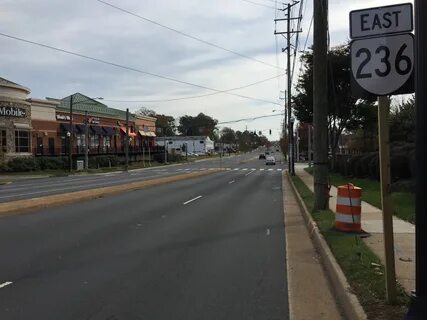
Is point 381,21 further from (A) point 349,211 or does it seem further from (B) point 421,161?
(A) point 349,211

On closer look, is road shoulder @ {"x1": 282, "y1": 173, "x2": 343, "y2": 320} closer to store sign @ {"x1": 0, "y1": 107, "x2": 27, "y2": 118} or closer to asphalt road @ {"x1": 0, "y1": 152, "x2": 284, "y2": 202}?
asphalt road @ {"x1": 0, "y1": 152, "x2": 284, "y2": 202}

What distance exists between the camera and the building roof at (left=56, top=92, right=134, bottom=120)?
3042 inches

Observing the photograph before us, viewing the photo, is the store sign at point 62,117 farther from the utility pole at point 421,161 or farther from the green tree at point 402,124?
the utility pole at point 421,161

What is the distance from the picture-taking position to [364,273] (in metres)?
7.53

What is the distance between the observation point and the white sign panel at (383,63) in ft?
19.3

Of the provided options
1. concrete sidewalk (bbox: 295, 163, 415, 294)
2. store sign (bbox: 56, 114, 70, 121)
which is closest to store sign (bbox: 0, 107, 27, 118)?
store sign (bbox: 56, 114, 70, 121)

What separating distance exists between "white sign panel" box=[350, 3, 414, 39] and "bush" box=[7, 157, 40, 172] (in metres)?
56.8

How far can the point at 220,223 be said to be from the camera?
1490cm

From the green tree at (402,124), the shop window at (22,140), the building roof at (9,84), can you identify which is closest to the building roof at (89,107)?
the shop window at (22,140)

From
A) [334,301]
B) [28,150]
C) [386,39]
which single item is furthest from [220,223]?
[28,150]

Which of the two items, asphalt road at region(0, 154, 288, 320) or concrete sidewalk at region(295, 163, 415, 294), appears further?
concrete sidewalk at region(295, 163, 415, 294)

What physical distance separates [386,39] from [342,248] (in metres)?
4.52

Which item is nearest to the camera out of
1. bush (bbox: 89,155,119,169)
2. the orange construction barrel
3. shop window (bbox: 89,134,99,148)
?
the orange construction barrel

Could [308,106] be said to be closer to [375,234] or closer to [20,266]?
[375,234]
